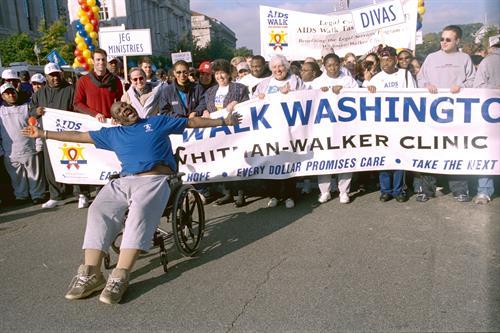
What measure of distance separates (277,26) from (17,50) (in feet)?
68.2

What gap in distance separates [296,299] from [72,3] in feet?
192

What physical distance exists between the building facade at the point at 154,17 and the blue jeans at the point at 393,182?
5201 cm

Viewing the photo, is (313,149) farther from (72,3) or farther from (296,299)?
(72,3)

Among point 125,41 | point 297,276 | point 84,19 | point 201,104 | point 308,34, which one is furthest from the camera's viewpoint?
point 84,19

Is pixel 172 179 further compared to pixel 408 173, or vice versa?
pixel 408 173

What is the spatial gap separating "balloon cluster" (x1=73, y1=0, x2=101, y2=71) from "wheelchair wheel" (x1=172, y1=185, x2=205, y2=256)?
12.0m

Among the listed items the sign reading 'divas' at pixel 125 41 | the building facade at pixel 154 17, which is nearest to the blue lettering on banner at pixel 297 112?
the sign reading 'divas' at pixel 125 41

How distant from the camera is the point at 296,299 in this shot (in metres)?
3.48

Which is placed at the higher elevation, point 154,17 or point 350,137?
point 154,17

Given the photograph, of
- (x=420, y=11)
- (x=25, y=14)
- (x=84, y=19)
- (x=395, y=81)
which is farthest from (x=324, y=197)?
(x=25, y=14)

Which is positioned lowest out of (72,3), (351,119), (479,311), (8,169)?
(479,311)

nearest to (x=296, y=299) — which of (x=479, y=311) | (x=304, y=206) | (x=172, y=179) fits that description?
(x=479, y=311)

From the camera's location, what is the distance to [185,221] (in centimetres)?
445

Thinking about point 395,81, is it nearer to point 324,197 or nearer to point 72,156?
point 324,197
